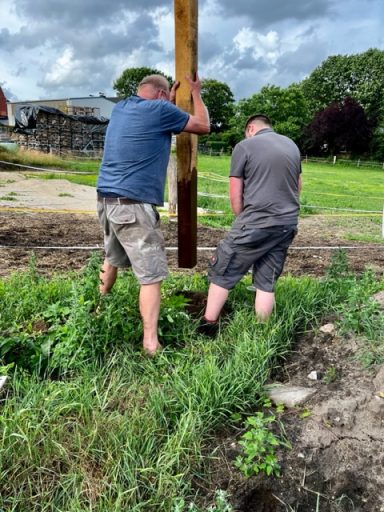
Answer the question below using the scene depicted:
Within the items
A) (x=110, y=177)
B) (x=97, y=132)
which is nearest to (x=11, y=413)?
(x=110, y=177)

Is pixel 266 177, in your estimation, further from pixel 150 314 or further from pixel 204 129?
pixel 150 314

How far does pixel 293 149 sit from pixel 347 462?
2190 mm

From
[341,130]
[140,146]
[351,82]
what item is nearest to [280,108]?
[341,130]

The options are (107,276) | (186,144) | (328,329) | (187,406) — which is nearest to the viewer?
(187,406)

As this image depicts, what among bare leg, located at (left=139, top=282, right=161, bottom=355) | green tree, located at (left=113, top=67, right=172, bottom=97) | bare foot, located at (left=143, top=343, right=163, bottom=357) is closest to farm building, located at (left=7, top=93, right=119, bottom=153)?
bare leg, located at (left=139, top=282, right=161, bottom=355)

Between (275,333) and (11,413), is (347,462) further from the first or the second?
(11,413)

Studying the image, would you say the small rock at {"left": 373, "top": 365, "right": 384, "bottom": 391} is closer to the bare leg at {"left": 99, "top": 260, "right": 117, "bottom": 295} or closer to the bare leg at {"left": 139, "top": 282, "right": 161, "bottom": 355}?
the bare leg at {"left": 139, "top": 282, "right": 161, "bottom": 355}

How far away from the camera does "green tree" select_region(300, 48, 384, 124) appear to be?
6069cm

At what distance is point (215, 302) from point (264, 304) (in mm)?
365

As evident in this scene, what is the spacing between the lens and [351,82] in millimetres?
64812

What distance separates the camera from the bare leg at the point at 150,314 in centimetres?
307

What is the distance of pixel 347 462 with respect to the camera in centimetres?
221

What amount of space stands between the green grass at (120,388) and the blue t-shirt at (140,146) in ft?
2.09

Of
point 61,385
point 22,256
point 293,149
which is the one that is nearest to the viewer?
point 61,385
